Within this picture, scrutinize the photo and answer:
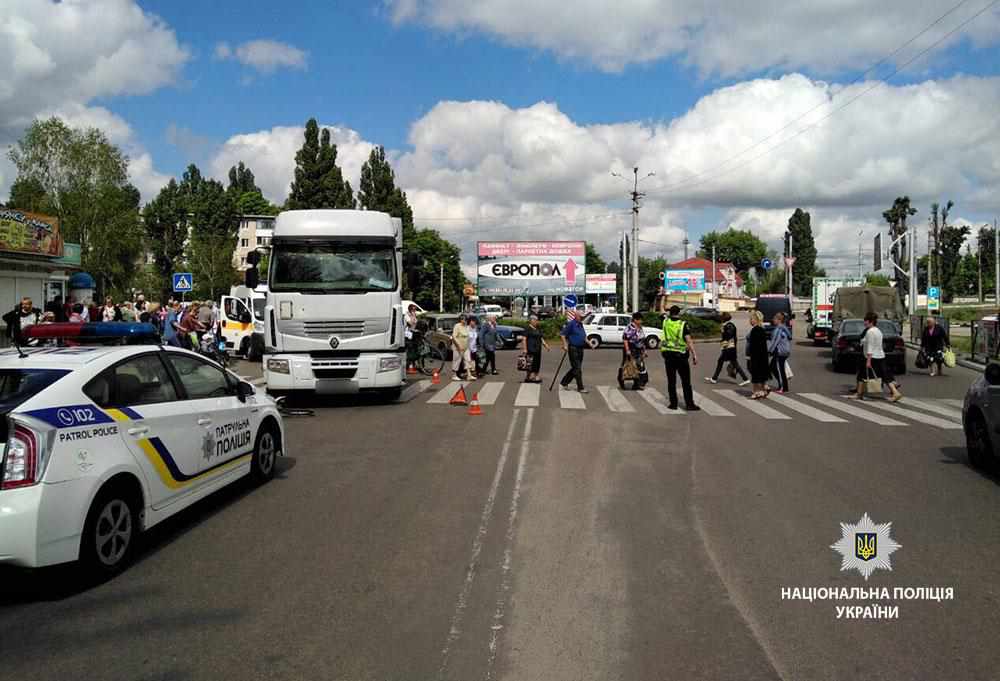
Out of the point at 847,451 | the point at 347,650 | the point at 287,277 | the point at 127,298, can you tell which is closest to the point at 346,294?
the point at 287,277

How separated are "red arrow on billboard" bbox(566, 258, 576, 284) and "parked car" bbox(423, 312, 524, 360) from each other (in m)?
20.9

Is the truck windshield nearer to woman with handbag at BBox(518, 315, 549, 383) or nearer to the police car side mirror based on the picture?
woman with handbag at BBox(518, 315, 549, 383)

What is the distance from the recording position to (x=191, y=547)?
6098 mm

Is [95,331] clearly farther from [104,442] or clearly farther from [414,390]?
[414,390]

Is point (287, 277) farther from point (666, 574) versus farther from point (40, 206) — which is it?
point (40, 206)

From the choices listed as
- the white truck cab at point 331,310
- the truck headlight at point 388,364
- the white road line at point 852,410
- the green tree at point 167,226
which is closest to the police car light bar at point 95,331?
the white truck cab at point 331,310

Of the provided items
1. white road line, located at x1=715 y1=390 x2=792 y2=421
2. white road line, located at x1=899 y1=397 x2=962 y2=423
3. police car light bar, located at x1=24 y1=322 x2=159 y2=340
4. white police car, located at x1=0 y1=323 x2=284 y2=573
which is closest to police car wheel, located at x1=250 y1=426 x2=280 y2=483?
white police car, located at x1=0 y1=323 x2=284 y2=573

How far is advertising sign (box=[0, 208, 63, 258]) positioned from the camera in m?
26.8

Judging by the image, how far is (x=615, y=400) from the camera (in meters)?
16.5

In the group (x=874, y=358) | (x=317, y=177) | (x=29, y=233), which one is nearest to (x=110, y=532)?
(x=874, y=358)

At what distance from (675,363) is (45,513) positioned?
11.0 m

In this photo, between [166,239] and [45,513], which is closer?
[45,513]

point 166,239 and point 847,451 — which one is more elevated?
point 166,239

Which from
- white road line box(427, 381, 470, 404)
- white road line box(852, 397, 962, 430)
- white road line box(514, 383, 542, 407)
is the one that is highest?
white road line box(427, 381, 470, 404)
